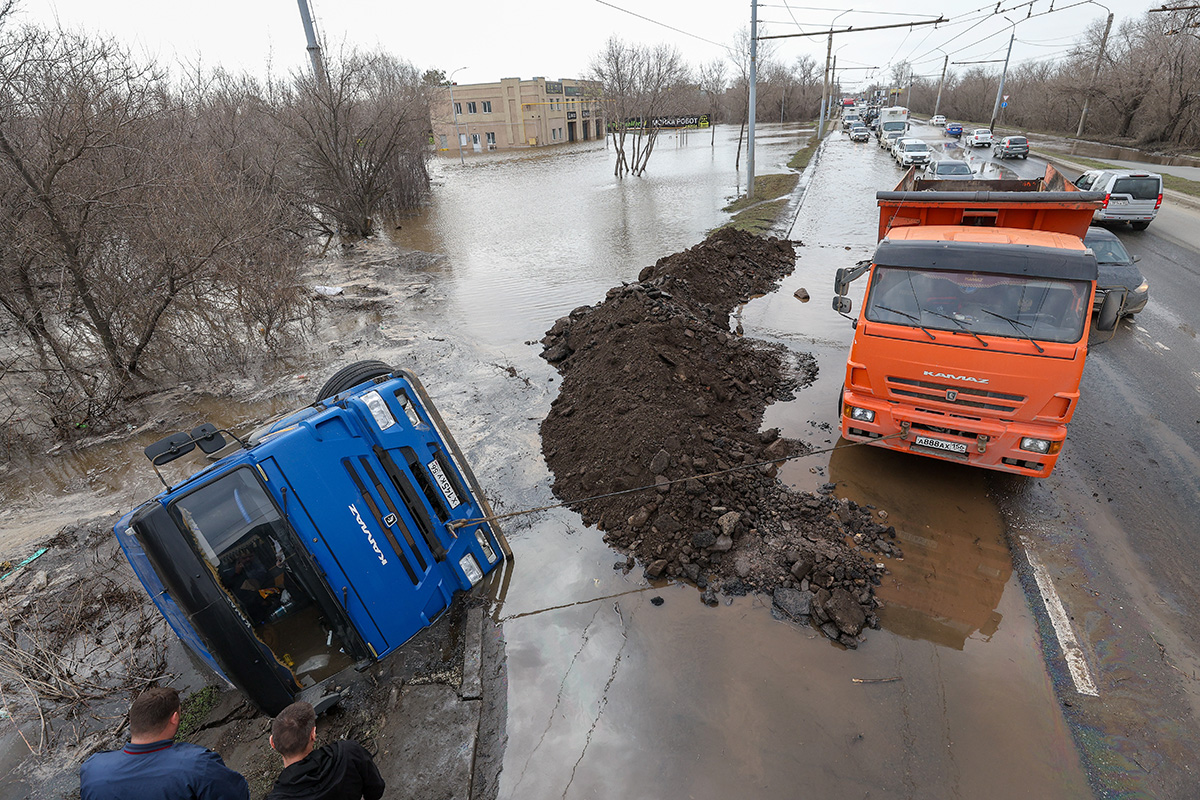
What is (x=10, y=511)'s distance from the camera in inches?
297

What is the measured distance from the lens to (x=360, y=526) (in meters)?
4.19

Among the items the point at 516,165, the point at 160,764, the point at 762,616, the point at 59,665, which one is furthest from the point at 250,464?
the point at 516,165

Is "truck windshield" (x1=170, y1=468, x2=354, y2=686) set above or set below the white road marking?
above

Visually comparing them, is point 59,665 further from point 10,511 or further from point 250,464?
point 10,511

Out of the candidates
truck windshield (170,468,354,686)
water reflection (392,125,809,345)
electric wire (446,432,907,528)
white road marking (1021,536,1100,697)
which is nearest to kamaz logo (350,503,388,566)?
truck windshield (170,468,354,686)

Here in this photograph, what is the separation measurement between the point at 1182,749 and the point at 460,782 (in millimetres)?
4920

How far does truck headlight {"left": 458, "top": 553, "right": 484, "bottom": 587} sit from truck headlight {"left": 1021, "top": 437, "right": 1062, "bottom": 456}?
214 inches

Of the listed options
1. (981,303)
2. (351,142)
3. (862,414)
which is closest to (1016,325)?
(981,303)

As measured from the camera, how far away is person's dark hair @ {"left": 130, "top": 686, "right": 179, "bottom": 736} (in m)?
2.78

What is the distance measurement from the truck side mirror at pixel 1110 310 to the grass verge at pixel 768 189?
1935 cm

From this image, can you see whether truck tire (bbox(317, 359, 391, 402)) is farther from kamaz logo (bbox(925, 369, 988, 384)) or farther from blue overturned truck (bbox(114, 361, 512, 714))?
kamaz logo (bbox(925, 369, 988, 384))

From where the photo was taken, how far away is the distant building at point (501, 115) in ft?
218

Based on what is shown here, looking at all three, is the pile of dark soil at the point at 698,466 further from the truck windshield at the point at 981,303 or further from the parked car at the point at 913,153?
the parked car at the point at 913,153

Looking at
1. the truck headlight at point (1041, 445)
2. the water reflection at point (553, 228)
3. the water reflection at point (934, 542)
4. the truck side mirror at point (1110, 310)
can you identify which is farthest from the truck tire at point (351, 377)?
the truck side mirror at point (1110, 310)
